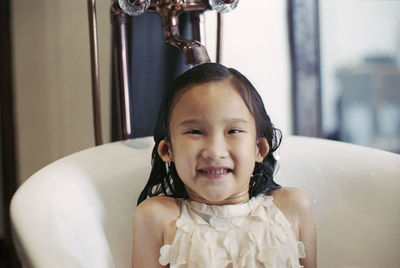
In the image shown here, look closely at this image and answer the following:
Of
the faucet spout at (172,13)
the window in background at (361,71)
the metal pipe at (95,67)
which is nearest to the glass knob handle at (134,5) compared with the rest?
the faucet spout at (172,13)

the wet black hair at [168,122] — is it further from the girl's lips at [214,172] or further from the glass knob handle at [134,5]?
the glass knob handle at [134,5]

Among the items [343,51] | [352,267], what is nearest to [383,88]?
[343,51]

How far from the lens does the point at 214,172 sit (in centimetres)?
78

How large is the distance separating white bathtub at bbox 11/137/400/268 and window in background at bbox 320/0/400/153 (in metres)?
0.61

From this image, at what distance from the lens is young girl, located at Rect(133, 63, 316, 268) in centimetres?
78

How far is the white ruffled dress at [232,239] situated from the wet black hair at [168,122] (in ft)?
0.21

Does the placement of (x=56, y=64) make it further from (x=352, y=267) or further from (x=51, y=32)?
(x=352, y=267)

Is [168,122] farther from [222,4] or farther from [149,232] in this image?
[222,4]

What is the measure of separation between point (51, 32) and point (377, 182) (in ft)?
3.53

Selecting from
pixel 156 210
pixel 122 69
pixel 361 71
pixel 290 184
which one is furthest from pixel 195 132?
pixel 361 71

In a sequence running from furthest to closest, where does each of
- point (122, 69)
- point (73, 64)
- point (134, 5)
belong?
point (73, 64), point (122, 69), point (134, 5)

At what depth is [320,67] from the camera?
1.59 metres

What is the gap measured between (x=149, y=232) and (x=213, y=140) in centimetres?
18

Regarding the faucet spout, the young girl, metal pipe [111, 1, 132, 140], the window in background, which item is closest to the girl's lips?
the young girl
